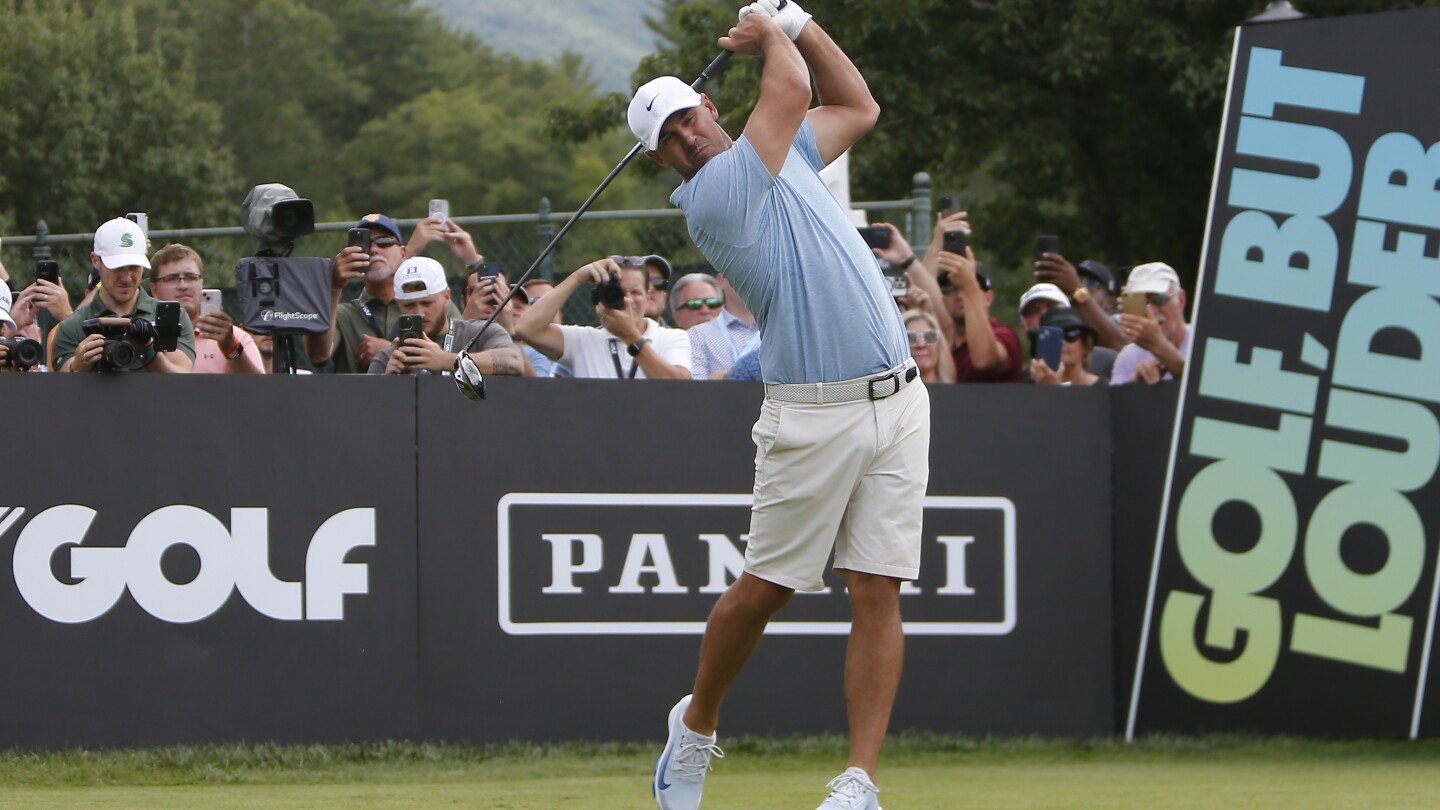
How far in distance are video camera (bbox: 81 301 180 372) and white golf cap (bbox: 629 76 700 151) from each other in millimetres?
2749

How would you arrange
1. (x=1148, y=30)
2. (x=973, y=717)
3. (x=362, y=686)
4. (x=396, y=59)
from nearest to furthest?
1. (x=362, y=686)
2. (x=973, y=717)
3. (x=1148, y=30)
4. (x=396, y=59)

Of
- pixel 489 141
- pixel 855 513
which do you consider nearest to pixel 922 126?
pixel 855 513

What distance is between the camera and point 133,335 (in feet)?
23.8

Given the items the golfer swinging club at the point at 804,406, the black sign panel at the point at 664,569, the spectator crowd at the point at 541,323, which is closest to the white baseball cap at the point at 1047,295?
the spectator crowd at the point at 541,323

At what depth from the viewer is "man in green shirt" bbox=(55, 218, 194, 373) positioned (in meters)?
7.52

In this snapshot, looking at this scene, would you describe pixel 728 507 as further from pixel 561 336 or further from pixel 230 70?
pixel 230 70

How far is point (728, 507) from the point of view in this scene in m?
7.93

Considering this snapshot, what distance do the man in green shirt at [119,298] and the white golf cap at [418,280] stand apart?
0.89 metres

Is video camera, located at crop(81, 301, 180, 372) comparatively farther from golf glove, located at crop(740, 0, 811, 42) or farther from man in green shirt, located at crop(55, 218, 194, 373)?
golf glove, located at crop(740, 0, 811, 42)

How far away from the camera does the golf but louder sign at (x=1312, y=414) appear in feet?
25.8

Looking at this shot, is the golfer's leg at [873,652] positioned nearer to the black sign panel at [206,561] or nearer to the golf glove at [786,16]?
the golf glove at [786,16]

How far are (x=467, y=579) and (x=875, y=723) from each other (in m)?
2.65

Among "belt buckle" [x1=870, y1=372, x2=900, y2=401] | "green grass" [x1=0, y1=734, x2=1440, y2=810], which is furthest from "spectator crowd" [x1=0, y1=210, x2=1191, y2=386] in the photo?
"belt buckle" [x1=870, y1=372, x2=900, y2=401]

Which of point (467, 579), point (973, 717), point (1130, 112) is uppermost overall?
point (1130, 112)
